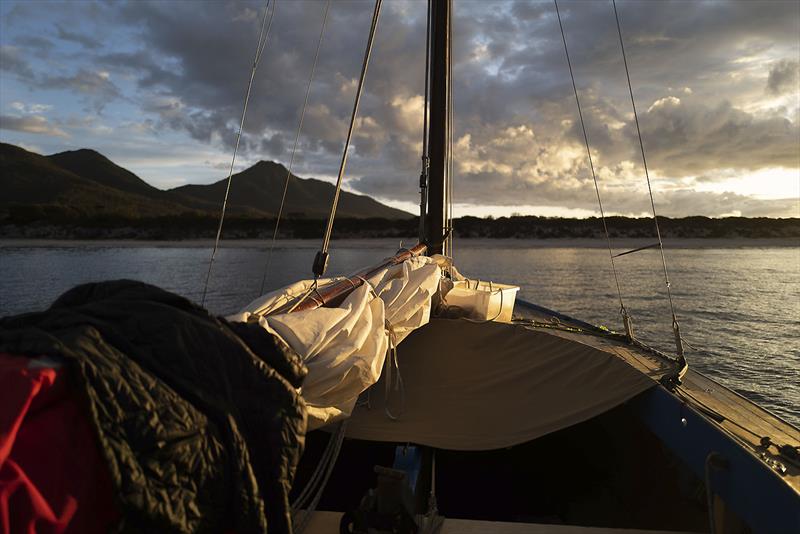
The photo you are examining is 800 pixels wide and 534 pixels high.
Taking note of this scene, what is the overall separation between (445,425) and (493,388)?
0.52 metres

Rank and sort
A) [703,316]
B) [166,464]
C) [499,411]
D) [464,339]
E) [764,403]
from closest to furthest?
[166,464]
[499,411]
[464,339]
[764,403]
[703,316]

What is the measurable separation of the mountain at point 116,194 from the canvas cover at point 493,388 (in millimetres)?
9926

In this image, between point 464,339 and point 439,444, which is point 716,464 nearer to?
point 439,444

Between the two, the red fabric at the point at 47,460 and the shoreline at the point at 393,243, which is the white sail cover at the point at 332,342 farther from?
the shoreline at the point at 393,243

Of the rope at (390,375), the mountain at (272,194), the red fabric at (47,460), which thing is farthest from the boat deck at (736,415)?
the mountain at (272,194)

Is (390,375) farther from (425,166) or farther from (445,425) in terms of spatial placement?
(425,166)

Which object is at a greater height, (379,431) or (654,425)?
(654,425)

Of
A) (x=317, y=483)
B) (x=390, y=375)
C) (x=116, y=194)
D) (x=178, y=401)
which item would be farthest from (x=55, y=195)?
(x=178, y=401)

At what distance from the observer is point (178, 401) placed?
146 centimetres

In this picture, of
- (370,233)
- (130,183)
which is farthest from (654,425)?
(130,183)

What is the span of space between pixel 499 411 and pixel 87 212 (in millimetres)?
60389

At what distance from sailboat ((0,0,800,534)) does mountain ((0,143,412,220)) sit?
10312mm

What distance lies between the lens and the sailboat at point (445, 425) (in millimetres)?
1521

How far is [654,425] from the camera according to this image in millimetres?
2701
